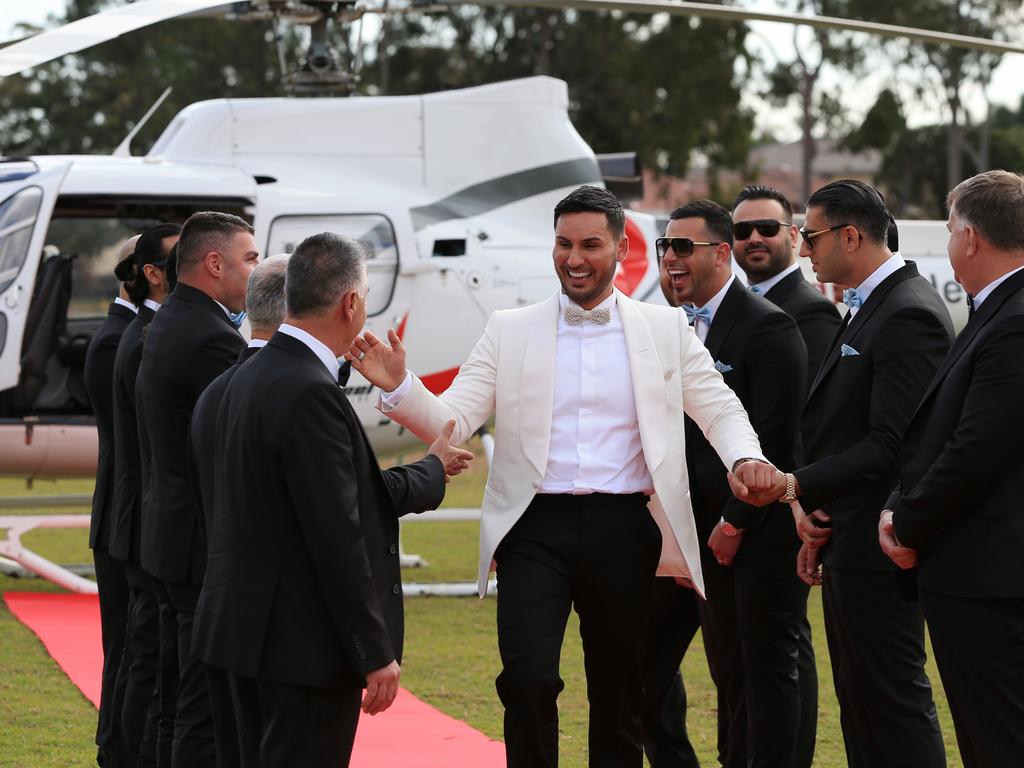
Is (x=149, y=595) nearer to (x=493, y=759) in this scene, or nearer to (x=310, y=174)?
(x=493, y=759)

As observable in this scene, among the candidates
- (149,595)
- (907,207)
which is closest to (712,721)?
(149,595)

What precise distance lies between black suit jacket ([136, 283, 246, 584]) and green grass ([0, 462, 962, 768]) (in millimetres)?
1704

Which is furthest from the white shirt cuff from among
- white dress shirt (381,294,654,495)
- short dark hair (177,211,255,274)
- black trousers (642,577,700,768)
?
black trousers (642,577,700,768)

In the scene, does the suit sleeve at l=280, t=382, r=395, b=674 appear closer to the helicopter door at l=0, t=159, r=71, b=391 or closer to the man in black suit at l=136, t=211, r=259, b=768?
the man in black suit at l=136, t=211, r=259, b=768

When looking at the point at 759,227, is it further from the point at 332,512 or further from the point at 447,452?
the point at 332,512

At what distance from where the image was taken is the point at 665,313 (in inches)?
170

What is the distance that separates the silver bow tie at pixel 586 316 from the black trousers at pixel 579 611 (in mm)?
546

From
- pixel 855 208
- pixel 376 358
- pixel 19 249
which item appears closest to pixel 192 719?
pixel 376 358

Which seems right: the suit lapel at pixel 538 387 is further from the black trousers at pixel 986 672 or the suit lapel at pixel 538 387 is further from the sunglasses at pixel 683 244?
the black trousers at pixel 986 672

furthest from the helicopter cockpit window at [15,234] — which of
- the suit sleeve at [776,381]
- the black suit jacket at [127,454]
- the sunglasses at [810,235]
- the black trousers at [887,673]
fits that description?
the black trousers at [887,673]

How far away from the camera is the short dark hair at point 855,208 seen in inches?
A: 170

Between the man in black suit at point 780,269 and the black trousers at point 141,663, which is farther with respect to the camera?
the man in black suit at point 780,269

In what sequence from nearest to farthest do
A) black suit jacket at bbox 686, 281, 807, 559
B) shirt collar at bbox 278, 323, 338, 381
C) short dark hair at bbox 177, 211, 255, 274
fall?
shirt collar at bbox 278, 323, 338, 381 → short dark hair at bbox 177, 211, 255, 274 → black suit jacket at bbox 686, 281, 807, 559

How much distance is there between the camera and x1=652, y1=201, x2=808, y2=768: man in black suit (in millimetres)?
4613
